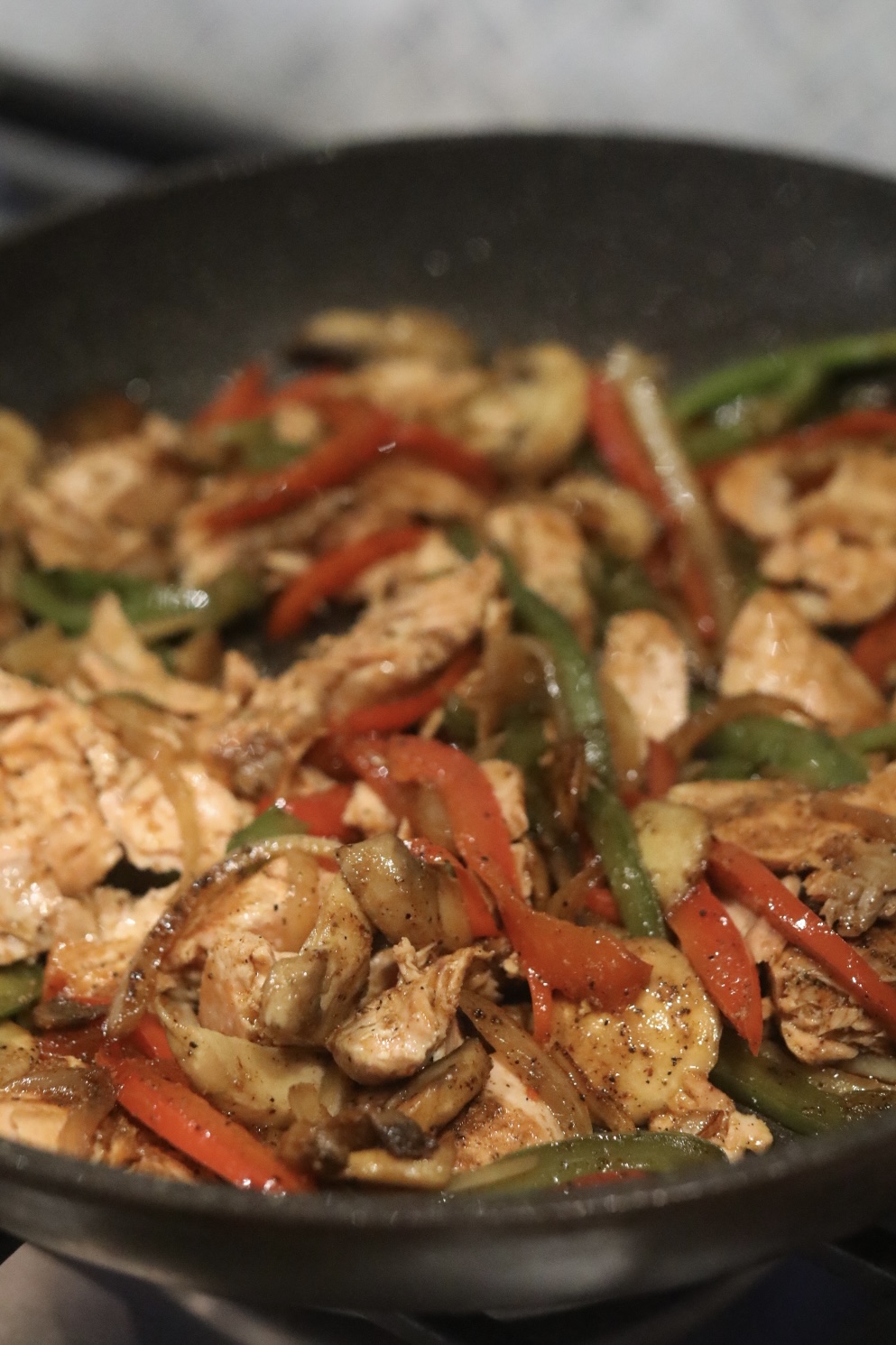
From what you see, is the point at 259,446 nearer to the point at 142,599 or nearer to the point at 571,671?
the point at 142,599

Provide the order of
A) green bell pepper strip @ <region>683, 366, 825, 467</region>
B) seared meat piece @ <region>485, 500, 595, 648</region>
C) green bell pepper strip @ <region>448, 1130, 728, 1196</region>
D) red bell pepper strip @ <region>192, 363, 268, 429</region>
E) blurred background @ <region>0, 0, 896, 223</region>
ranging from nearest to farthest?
green bell pepper strip @ <region>448, 1130, 728, 1196</region>
seared meat piece @ <region>485, 500, 595, 648</region>
green bell pepper strip @ <region>683, 366, 825, 467</region>
red bell pepper strip @ <region>192, 363, 268, 429</region>
blurred background @ <region>0, 0, 896, 223</region>

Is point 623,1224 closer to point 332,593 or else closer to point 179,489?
point 332,593

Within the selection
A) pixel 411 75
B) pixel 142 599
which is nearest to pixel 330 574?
pixel 142 599

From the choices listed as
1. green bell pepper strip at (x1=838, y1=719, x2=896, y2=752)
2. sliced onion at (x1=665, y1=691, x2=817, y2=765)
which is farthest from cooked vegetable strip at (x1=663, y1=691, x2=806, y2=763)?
green bell pepper strip at (x1=838, y1=719, x2=896, y2=752)

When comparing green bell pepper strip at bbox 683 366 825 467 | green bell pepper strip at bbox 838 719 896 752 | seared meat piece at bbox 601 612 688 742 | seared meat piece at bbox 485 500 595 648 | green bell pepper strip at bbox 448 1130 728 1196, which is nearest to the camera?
green bell pepper strip at bbox 448 1130 728 1196

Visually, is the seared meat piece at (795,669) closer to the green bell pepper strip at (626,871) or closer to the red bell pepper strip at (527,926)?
the green bell pepper strip at (626,871)

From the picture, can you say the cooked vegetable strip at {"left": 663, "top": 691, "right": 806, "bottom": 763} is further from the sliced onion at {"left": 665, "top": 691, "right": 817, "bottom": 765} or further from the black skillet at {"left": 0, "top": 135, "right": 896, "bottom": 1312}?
the black skillet at {"left": 0, "top": 135, "right": 896, "bottom": 1312}

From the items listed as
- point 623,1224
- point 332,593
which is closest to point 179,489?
point 332,593
